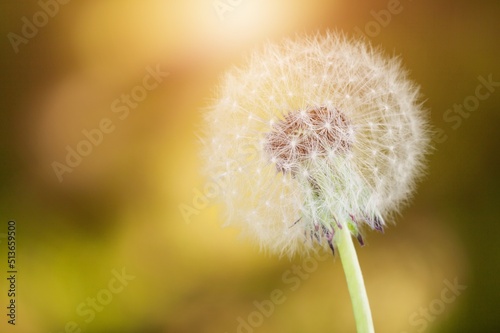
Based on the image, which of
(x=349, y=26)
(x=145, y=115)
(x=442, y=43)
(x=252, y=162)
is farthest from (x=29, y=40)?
(x=442, y=43)

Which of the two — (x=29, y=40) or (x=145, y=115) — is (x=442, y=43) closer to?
(x=145, y=115)

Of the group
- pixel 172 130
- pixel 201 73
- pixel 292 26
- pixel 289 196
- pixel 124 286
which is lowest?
pixel 124 286

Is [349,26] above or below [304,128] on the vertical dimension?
above

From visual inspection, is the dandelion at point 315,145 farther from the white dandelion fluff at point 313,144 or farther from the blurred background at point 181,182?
the blurred background at point 181,182

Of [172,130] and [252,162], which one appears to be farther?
[172,130]

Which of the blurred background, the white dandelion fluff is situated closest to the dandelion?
the white dandelion fluff

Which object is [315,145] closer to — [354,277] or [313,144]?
[313,144]

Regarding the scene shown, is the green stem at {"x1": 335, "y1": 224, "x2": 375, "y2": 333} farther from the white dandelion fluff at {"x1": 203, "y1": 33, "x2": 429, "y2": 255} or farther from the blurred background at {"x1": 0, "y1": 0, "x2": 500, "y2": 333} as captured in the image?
the blurred background at {"x1": 0, "y1": 0, "x2": 500, "y2": 333}
